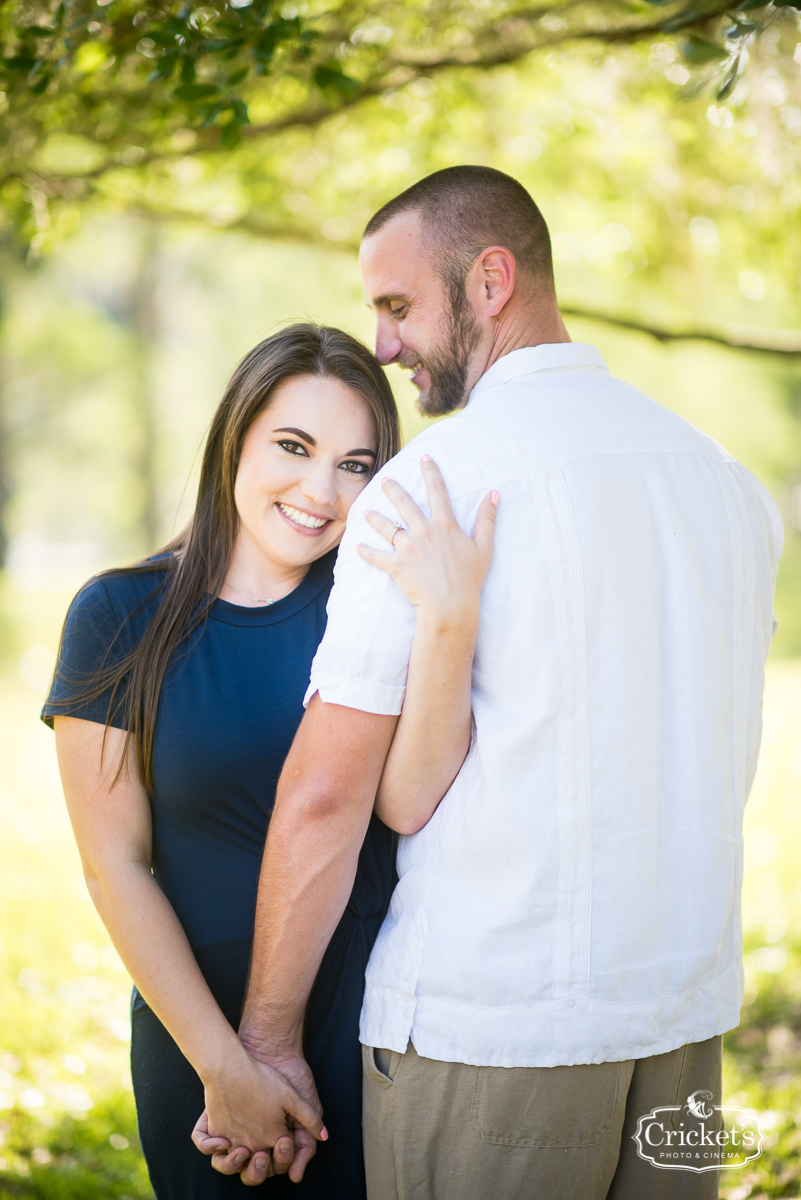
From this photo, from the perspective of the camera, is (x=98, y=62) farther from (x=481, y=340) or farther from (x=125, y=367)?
(x=125, y=367)

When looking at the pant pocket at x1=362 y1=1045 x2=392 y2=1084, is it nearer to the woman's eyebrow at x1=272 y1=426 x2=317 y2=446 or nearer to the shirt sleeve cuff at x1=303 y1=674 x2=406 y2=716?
the shirt sleeve cuff at x1=303 y1=674 x2=406 y2=716

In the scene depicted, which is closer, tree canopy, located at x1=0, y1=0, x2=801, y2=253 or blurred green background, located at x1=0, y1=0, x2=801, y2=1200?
tree canopy, located at x1=0, y1=0, x2=801, y2=253

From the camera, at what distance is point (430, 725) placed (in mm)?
1734

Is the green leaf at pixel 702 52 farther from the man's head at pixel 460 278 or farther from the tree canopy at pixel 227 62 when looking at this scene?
the man's head at pixel 460 278

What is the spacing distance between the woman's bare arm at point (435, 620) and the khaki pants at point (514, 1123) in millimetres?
556

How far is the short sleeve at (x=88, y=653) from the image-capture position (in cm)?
208

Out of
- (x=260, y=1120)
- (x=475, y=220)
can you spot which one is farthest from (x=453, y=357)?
(x=260, y=1120)

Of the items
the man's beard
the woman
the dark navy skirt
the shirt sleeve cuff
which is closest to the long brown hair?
the woman

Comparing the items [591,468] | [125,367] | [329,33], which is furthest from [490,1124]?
[125,367]

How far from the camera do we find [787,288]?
253 inches

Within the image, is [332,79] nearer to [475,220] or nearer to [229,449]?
[475,220]

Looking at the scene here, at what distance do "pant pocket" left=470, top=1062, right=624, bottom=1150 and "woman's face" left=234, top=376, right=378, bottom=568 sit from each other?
1258mm

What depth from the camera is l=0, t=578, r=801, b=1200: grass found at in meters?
3.62
